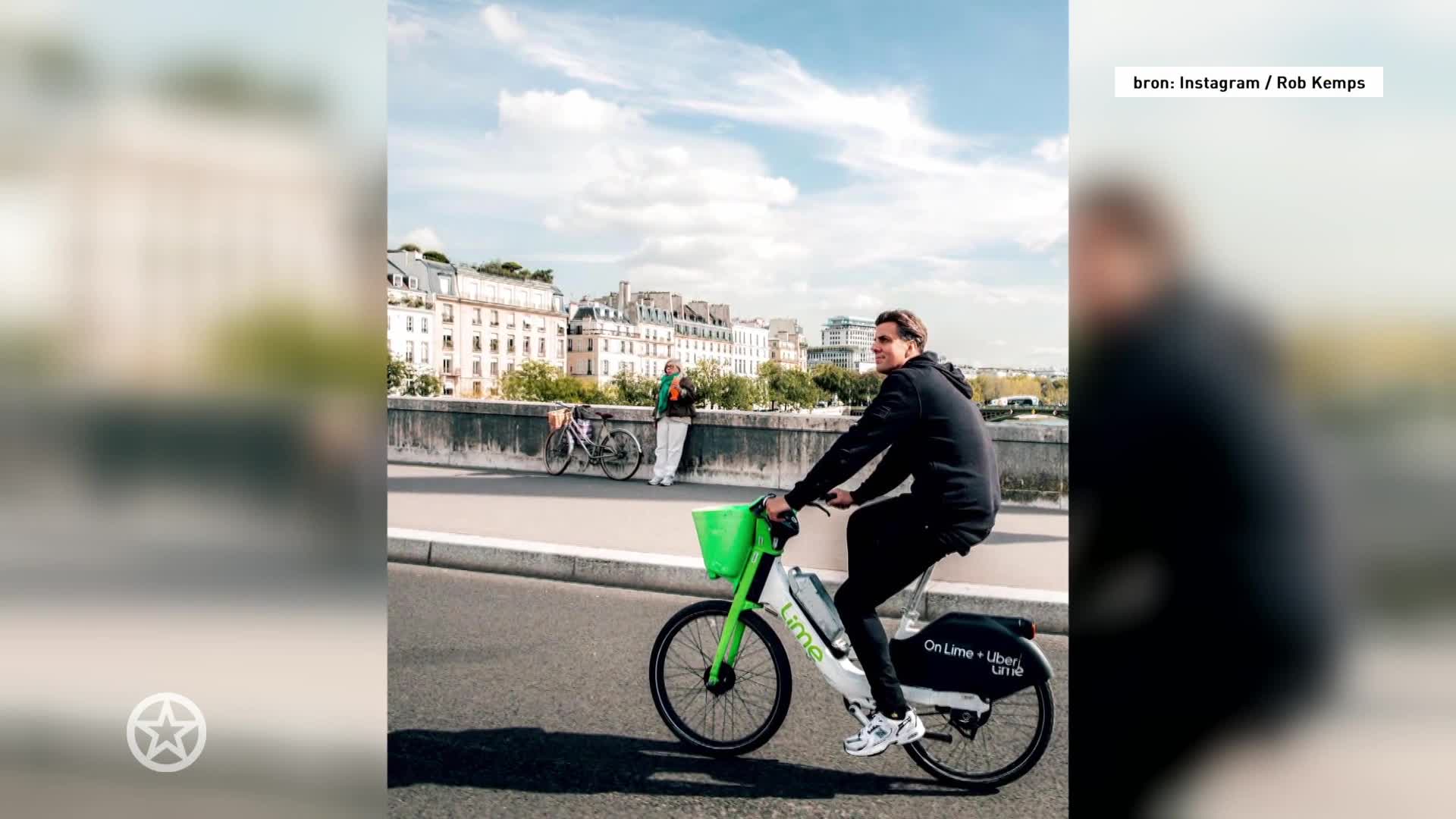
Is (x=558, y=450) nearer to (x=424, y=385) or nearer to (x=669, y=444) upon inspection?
(x=669, y=444)

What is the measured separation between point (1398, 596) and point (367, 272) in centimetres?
136

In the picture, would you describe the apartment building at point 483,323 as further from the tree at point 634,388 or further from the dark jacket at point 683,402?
the dark jacket at point 683,402

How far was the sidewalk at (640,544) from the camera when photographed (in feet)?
21.4

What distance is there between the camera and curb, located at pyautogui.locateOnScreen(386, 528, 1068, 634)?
241 inches

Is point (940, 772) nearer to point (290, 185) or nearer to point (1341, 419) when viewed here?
point (1341, 419)

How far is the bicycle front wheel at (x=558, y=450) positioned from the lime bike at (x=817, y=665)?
9.93m

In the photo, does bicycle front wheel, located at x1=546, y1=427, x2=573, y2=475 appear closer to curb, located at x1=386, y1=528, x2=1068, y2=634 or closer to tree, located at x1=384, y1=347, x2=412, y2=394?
curb, located at x1=386, y1=528, x2=1068, y2=634

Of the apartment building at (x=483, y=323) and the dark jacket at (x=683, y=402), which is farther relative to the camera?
the apartment building at (x=483, y=323)

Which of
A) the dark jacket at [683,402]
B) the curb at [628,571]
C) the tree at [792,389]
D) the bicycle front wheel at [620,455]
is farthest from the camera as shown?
the tree at [792,389]

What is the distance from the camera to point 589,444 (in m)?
13.8

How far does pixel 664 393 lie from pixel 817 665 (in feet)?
29.0

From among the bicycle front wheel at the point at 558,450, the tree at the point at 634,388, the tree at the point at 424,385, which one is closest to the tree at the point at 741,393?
the tree at the point at 634,388

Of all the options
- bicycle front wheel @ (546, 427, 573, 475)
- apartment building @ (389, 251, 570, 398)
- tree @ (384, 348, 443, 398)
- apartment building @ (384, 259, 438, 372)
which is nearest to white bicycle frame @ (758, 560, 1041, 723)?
bicycle front wheel @ (546, 427, 573, 475)

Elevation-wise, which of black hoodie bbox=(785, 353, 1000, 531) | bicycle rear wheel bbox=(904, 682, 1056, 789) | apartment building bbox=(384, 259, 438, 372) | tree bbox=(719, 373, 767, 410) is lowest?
bicycle rear wheel bbox=(904, 682, 1056, 789)
